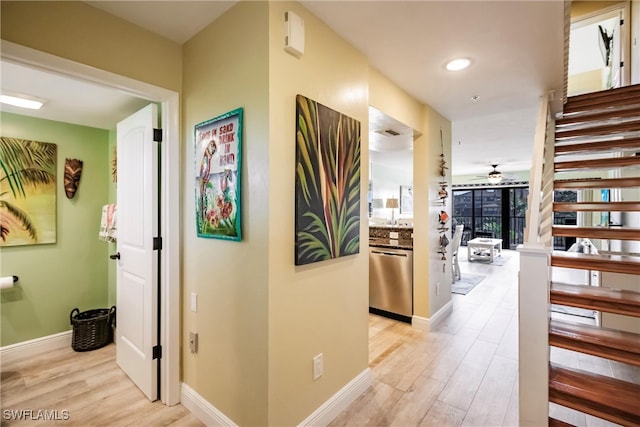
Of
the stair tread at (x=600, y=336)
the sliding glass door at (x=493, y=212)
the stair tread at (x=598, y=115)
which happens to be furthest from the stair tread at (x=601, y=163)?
the sliding glass door at (x=493, y=212)

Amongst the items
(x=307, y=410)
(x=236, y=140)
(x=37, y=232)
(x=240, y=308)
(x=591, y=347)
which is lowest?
(x=307, y=410)

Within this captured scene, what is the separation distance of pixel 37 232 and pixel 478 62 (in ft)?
13.7

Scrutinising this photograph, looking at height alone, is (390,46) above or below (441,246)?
above

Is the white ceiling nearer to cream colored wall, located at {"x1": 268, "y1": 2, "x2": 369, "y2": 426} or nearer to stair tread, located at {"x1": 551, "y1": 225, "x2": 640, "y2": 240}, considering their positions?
cream colored wall, located at {"x1": 268, "y1": 2, "x2": 369, "y2": 426}

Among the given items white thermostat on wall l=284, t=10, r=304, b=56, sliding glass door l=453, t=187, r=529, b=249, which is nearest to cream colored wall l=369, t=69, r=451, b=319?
white thermostat on wall l=284, t=10, r=304, b=56

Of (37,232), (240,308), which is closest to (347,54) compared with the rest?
(240,308)

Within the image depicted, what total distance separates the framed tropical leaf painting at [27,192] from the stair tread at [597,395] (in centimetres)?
423

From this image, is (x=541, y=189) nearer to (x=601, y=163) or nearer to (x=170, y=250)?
(x=601, y=163)

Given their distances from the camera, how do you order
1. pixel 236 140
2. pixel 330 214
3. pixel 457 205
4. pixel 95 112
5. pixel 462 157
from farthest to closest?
1. pixel 457 205
2. pixel 462 157
3. pixel 95 112
4. pixel 330 214
5. pixel 236 140

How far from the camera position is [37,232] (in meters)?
2.80

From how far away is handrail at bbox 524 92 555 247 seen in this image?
1.77m

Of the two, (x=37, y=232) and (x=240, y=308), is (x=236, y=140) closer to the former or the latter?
(x=240, y=308)

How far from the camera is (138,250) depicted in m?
2.21

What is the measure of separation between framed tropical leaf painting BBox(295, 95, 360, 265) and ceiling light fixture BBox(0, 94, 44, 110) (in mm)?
2356
